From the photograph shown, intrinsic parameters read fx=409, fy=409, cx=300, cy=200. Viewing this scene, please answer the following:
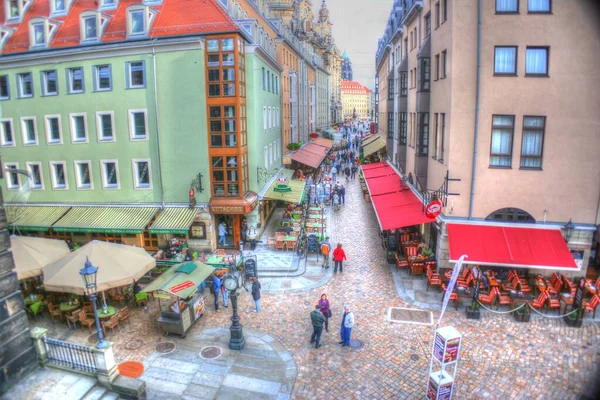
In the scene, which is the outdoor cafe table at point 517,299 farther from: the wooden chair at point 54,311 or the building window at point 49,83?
the building window at point 49,83

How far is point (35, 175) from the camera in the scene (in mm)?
25312

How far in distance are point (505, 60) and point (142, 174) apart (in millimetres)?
19232

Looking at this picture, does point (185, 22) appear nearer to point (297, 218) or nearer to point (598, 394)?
point (297, 218)

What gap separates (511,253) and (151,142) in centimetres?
1884

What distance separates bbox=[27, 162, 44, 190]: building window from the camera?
25.0 m

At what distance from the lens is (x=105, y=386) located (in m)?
11.1

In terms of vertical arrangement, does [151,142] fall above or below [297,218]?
above

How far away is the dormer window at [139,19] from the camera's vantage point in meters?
21.8

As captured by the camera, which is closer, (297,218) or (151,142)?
(151,142)

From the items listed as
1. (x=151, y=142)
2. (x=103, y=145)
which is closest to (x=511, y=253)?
(x=151, y=142)

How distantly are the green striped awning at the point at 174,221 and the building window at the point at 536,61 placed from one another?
56.0 ft

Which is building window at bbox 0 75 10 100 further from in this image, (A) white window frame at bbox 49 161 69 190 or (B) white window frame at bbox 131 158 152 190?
(B) white window frame at bbox 131 158 152 190

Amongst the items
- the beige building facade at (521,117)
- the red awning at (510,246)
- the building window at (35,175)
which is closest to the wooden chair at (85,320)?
the building window at (35,175)

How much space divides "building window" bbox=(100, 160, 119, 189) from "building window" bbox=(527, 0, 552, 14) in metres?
21.7
